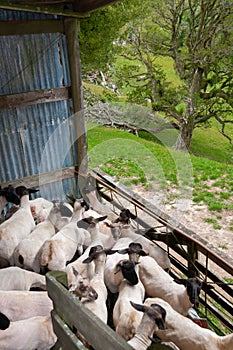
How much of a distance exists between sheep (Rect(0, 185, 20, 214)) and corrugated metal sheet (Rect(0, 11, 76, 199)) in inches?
14.1

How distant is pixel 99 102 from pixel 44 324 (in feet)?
41.2

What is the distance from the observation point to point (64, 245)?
4113mm

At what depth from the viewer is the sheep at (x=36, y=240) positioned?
393 cm

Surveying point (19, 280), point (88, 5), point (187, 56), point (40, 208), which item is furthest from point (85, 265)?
point (187, 56)

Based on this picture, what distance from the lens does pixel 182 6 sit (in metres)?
13.7

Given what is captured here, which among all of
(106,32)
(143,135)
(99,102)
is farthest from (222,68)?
(106,32)

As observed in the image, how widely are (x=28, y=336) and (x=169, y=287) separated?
4.94ft

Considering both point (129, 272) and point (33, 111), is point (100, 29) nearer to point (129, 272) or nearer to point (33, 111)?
point (33, 111)

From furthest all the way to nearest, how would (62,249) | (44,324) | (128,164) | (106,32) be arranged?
(128,164)
(106,32)
(62,249)
(44,324)

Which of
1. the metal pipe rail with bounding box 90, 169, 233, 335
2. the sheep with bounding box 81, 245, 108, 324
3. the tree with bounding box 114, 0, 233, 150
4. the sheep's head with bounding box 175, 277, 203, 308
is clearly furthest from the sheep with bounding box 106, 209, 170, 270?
the tree with bounding box 114, 0, 233, 150

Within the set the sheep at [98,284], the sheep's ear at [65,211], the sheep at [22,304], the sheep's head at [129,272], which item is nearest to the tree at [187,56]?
the sheep's ear at [65,211]

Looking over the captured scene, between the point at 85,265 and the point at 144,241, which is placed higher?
the point at 85,265

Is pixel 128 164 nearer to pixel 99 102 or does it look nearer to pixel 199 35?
pixel 99 102

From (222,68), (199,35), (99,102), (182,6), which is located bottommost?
(99,102)
